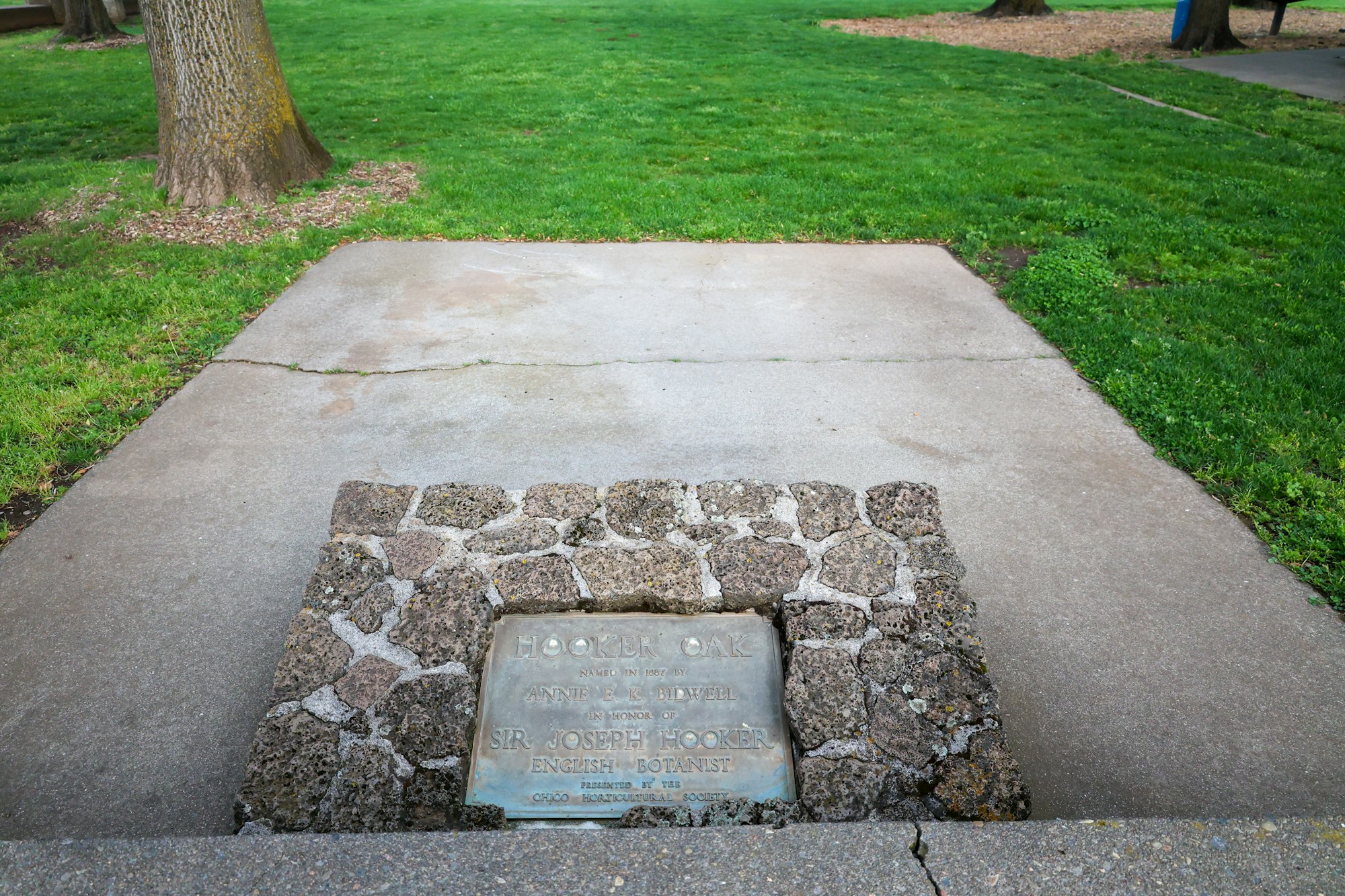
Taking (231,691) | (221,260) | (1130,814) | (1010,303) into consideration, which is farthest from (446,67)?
(1130,814)

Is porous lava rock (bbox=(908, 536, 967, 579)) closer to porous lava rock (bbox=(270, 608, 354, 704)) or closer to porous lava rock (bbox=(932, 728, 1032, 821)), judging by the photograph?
porous lava rock (bbox=(932, 728, 1032, 821))

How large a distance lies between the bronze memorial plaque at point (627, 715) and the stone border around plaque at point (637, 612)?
0.06 m

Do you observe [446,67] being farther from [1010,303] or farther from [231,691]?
[231,691]

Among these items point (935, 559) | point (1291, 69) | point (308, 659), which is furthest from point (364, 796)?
point (1291, 69)

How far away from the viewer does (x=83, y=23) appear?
1898 cm

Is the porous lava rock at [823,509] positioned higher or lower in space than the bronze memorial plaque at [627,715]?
higher

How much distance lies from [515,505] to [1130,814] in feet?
7.45

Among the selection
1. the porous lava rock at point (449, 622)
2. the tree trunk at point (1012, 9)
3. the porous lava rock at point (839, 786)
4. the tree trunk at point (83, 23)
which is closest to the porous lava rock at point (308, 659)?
the porous lava rock at point (449, 622)

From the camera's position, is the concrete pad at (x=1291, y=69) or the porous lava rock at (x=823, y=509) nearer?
the porous lava rock at (x=823, y=509)

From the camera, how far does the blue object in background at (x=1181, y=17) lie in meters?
17.2

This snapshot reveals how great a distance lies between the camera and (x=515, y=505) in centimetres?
329

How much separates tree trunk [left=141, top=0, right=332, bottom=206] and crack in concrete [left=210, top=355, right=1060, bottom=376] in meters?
3.53

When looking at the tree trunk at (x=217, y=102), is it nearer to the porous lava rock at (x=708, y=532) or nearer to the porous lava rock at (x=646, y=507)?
the porous lava rock at (x=646, y=507)

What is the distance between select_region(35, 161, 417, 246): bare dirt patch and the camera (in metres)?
7.53
